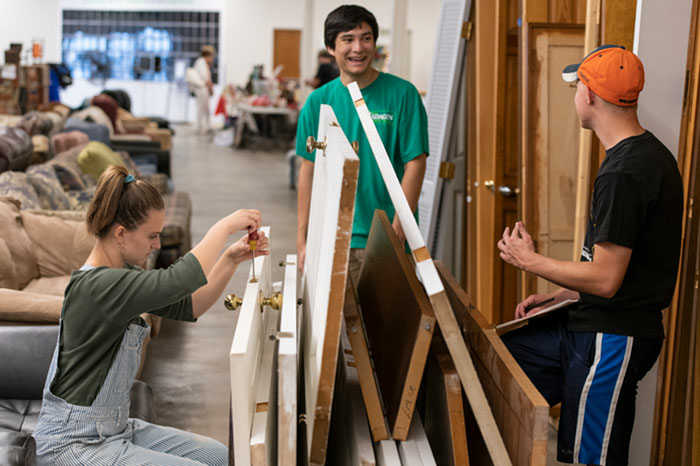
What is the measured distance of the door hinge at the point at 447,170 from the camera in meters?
4.75

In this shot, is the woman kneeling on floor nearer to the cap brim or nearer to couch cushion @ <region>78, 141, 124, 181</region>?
the cap brim

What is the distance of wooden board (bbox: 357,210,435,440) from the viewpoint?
1.62 metres

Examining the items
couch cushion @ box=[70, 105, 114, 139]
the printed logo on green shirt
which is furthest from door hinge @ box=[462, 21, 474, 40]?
couch cushion @ box=[70, 105, 114, 139]

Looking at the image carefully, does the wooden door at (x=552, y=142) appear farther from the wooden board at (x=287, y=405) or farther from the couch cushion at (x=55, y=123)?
the couch cushion at (x=55, y=123)

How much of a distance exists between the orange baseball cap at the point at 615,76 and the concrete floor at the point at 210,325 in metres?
1.74

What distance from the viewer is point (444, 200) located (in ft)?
16.1

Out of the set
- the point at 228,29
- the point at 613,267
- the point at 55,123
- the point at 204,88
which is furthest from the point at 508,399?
the point at 228,29

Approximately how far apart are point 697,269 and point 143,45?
72.4 feet

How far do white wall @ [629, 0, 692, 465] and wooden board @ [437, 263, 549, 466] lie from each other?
103cm


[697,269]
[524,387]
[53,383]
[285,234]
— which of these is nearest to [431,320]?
[524,387]

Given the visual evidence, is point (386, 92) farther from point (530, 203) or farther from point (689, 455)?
point (689, 455)

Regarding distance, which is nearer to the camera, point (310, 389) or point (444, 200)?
point (310, 389)

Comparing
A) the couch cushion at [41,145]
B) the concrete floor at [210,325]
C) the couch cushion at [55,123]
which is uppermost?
the couch cushion at [55,123]

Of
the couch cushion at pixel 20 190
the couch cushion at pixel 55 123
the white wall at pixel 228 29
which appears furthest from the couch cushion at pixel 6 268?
the white wall at pixel 228 29
